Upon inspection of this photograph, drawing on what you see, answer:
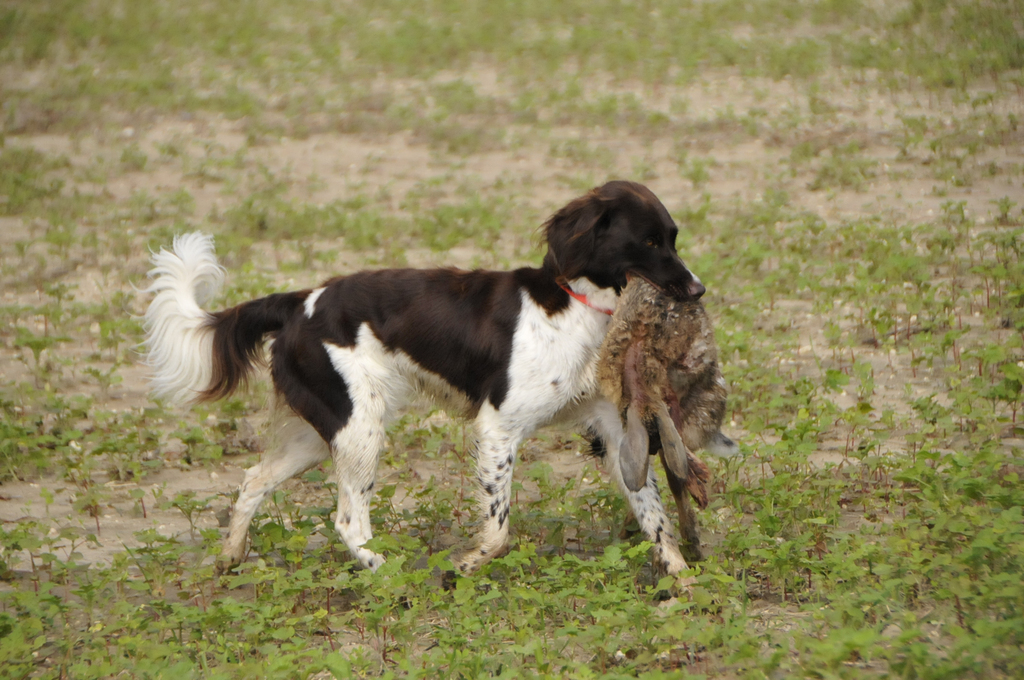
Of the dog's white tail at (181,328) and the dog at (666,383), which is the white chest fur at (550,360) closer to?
the dog at (666,383)

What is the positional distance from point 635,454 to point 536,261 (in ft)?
15.1

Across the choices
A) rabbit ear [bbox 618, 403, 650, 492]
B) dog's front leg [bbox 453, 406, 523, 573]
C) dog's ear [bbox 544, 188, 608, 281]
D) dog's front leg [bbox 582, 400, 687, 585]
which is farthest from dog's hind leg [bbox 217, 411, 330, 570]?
rabbit ear [bbox 618, 403, 650, 492]

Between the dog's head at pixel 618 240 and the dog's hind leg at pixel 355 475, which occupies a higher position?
the dog's head at pixel 618 240

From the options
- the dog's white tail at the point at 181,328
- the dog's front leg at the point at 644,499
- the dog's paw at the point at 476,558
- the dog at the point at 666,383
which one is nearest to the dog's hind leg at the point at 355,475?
the dog's paw at the point at 476,558

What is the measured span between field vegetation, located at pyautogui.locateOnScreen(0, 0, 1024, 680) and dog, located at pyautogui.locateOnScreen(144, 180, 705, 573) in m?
0.23

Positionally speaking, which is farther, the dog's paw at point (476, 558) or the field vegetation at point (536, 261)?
the dog's paw at point (476, 558)

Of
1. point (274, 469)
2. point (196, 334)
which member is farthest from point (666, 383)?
point (196, 334)

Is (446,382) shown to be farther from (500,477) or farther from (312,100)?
(312,100)

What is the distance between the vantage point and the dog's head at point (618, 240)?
14.3ft

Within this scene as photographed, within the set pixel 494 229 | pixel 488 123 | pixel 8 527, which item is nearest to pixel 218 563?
pixel 8 527

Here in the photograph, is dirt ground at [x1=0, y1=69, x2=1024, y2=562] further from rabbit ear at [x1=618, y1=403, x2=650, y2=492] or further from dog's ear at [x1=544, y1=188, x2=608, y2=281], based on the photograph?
dog's ear at [x1=544, y1=188, x2=608, y2=281]

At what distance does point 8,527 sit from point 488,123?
9122mm

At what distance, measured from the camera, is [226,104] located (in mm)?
14367

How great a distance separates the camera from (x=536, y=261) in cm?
844
